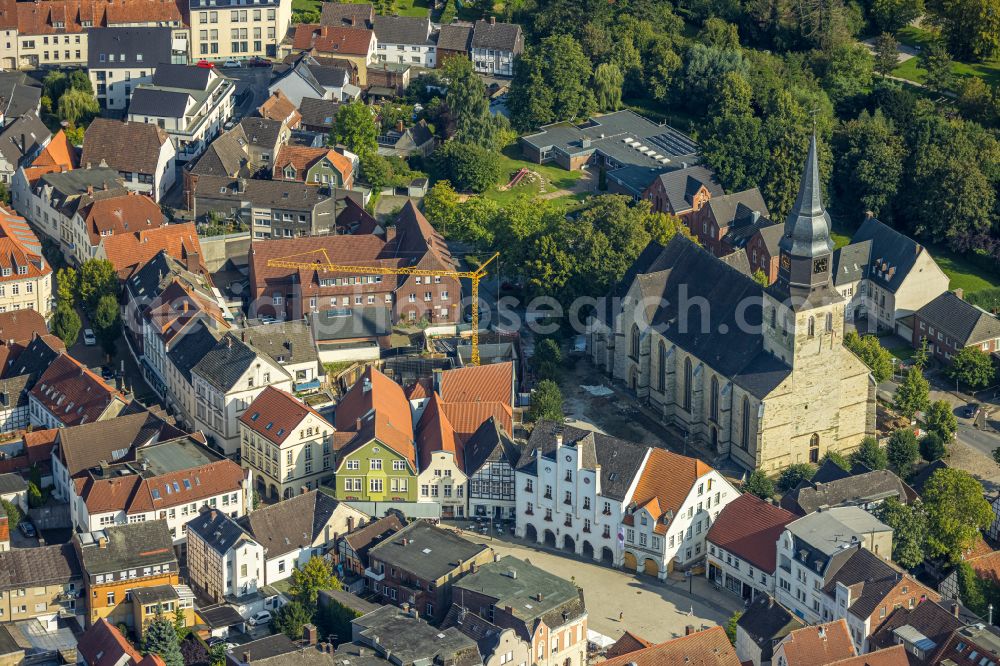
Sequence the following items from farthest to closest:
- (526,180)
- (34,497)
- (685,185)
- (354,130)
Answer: (526,180)
(354,130)
(685,185)
(34,497)

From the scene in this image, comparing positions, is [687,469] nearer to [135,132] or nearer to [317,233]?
[317,233]

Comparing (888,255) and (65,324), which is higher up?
(888,255)

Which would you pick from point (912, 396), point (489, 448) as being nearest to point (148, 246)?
point (489, 448)

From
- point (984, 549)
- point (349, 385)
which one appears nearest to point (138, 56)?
point (349, 385)

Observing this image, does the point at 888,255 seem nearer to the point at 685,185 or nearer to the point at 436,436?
the point at 685,185

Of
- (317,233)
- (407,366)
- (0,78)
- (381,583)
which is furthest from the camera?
(0,78)

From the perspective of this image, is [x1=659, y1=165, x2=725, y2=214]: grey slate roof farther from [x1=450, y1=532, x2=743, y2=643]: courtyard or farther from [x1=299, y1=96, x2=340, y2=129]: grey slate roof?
[x1=450, y1=532, x2=743, y2=643]: courtyard

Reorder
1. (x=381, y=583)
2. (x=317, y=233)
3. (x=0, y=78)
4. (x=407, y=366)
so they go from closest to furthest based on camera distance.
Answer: (x=381, y=583), (x=407, y=366), (x=317, y=233), (x=0, y=78)
